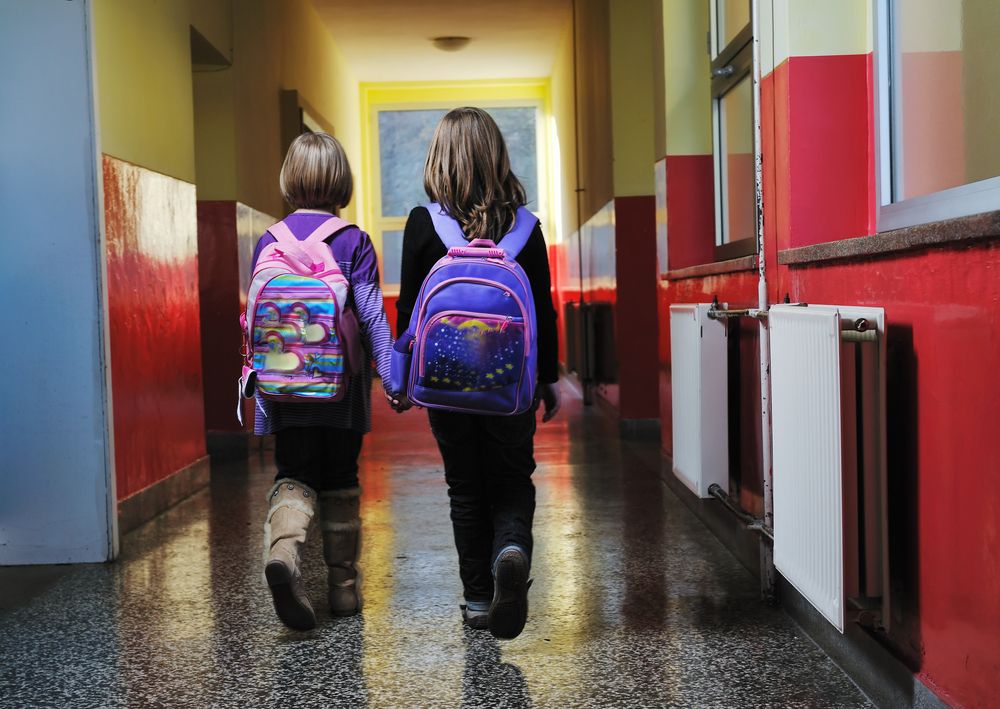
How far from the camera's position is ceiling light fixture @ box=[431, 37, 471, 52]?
1118cm

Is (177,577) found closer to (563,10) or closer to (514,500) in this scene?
(514,500)

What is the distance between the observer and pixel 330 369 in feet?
8.81

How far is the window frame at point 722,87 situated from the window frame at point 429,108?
955cm

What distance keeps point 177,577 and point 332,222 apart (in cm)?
131

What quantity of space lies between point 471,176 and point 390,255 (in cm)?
1188

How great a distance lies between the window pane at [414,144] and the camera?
1408 cm

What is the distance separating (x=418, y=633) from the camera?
278 centimetres

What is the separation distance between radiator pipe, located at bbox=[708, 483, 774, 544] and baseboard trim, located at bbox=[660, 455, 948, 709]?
88mm

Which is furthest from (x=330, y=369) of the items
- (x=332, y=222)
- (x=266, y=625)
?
(x=266, y=625)

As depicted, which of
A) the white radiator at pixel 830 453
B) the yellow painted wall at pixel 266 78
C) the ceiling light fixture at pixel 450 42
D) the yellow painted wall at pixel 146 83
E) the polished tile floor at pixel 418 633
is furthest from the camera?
the ceiling light fixture at pixel 450 42

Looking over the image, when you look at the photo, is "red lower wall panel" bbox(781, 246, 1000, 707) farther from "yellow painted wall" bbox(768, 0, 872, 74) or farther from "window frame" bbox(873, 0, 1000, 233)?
A: "yellow painted wall" bbox(768, 0, 872, 74)

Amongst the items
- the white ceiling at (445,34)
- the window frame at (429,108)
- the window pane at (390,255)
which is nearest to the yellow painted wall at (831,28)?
the white ceiling at (445,34)

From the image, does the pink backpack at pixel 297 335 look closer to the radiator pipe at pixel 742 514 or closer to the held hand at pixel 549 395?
the held hand at pixel 549 395

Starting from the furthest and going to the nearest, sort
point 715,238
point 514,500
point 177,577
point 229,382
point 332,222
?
point 229,382, point 715,238, point 177,577, point 332,222, point 514,500
